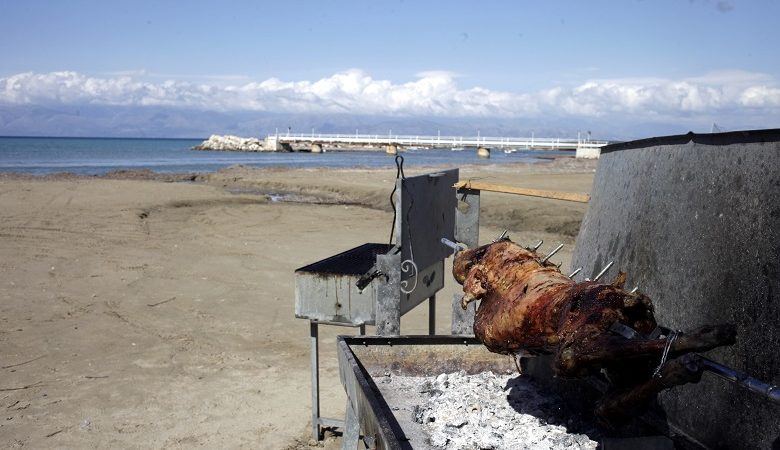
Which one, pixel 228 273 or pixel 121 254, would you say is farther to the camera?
pixel 121 254

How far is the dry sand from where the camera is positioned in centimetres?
692

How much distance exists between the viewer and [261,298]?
11383 mm

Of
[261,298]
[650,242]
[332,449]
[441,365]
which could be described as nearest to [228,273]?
[261,298]

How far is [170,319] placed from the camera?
10180 mm

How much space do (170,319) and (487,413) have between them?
23.3ft

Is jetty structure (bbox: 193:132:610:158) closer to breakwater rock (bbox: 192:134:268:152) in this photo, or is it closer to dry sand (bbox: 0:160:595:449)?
breakwater rock (bbox: 192:134:268:152)

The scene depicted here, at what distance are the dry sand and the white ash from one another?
2.64 m

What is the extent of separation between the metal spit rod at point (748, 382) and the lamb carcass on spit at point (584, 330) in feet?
0.24

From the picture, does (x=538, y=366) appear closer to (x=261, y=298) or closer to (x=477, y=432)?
(x=477, y=432)

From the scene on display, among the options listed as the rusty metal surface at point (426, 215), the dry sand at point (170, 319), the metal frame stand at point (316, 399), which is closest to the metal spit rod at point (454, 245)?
the rusty metal surface at point (426, 215)

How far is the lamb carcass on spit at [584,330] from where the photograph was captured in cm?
234

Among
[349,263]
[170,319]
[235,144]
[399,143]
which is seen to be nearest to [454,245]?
[349,263]

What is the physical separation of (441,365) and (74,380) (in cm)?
494

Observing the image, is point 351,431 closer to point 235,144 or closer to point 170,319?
point 170,319
